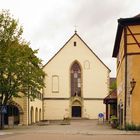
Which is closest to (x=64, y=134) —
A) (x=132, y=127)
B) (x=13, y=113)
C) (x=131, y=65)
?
(x=132, y=127)

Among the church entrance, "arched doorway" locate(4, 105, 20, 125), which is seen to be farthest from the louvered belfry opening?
"arched doorway" locate(4, 105, 20, 125)

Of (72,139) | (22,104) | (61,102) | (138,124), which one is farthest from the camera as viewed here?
(61,102)

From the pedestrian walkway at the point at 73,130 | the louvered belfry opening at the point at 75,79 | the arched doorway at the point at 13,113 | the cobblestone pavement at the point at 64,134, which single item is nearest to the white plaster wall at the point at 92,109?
the louvered belfry opening at the point at 75,79

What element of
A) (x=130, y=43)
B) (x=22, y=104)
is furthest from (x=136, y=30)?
(x=22, y=104)

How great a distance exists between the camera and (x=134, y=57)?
A: 34531 mm

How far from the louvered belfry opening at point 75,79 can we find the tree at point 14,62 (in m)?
37.1

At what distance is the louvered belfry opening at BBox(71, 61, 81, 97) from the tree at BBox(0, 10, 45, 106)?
37065mm

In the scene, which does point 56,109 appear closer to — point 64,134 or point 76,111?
point 76,111

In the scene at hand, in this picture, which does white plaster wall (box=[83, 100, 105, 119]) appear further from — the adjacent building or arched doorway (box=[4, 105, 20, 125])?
the adjacent building

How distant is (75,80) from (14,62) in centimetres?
3988

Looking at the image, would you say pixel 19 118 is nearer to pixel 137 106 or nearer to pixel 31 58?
pixel 31 58

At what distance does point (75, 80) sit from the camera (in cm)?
8331

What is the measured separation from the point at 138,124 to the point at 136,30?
23.1 feet

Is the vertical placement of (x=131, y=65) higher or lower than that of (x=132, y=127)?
higher
